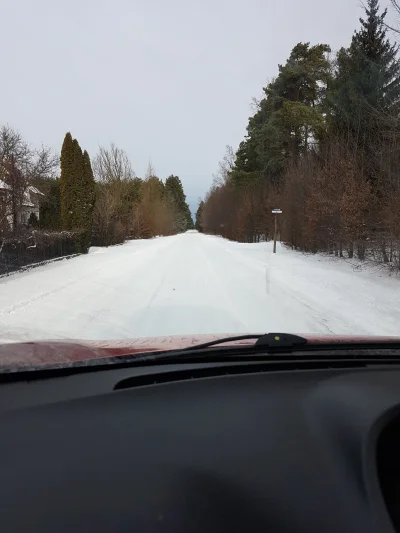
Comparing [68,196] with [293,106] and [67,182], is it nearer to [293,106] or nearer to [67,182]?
[67,182]

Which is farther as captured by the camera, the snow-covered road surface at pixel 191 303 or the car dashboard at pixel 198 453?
the snow-covered road surface at pixel 191 303

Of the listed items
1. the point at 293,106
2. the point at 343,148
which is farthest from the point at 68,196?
the point at 293,106

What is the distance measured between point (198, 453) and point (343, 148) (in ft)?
60.7

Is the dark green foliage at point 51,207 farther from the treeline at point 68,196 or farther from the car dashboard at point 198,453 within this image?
the car dashboard at point 198,453

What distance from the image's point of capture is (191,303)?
328 inches

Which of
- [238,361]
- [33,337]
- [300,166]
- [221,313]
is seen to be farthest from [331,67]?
[238,361]

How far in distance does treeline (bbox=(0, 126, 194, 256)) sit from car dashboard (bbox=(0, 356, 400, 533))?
12.5 metres

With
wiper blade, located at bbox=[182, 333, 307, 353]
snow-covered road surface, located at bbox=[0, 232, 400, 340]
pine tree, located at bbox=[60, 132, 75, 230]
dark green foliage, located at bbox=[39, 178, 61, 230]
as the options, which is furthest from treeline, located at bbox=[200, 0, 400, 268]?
dark green foliage, located at bbox=[39, 178, 61, 230]

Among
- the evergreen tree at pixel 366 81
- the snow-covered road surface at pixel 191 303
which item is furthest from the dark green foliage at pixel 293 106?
the snow-covered road surface at pixel 191 303

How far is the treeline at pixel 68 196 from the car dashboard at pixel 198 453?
41.1 feet

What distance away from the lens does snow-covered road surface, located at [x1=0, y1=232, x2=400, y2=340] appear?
6508 mm

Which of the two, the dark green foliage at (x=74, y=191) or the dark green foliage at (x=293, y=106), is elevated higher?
the dark green foliage at (x=293, y=106)

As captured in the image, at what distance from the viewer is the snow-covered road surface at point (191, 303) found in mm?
6508

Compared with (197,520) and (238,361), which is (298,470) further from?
(238,361)
